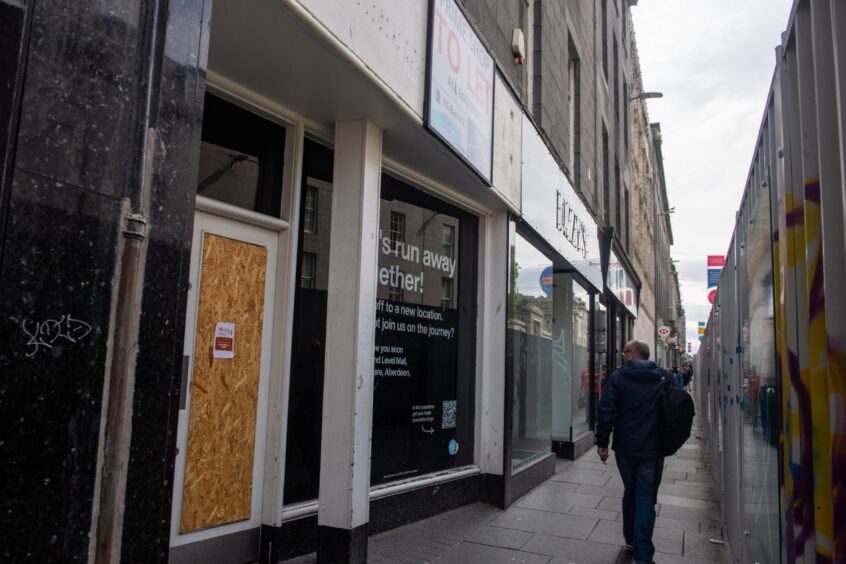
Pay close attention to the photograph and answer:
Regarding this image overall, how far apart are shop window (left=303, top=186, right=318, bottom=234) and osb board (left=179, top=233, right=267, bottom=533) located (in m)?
0.54

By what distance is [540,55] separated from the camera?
31.4ft

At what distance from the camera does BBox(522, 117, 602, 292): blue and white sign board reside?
8398 millimetres

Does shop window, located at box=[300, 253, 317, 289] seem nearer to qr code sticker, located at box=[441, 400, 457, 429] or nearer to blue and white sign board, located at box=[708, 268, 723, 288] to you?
qr code sticker, located at box=[441, 400, 457, 429]

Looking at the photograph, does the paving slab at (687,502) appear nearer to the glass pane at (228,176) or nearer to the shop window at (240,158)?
the shop window at (240,158)

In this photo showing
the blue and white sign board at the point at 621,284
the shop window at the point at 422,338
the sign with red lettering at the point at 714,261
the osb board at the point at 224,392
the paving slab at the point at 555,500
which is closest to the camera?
the osb board at the point at 224,392

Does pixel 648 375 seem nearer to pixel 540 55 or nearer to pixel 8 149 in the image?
pixel 8 149

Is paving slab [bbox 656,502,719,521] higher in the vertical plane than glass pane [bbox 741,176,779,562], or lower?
lower

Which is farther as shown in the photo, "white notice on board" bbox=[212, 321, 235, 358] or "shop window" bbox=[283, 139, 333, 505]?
"shop window" bbox=[283, 139, 333, 505]

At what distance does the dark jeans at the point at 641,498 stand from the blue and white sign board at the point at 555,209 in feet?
12.1

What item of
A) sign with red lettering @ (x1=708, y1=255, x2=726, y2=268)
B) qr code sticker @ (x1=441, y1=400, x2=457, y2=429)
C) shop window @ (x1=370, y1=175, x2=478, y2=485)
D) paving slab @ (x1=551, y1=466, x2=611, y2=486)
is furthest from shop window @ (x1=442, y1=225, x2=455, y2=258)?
sign with red lettering @ (x1=708, y1=255, x2=726, y2=268)

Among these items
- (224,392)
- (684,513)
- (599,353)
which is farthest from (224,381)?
(599,353)

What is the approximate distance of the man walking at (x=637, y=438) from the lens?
16.7ft

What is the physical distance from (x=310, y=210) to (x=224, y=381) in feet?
5.15

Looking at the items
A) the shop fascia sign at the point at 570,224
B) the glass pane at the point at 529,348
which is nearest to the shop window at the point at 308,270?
the glass pane at the point at 529,348
